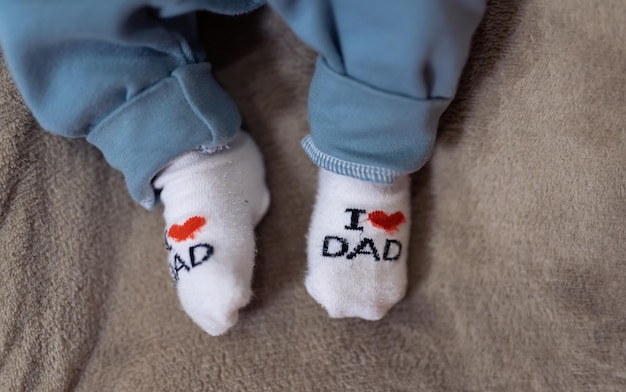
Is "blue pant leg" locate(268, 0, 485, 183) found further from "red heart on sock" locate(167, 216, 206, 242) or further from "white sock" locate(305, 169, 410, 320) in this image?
"red heart on sock" locate(167, 216, 206, 242)

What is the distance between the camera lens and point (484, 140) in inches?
31.9

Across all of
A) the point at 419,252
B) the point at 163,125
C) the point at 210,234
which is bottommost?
the point at 419,252

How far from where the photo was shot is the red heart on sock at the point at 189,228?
78 cm

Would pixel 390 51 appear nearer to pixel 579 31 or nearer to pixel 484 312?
pixel 579 31

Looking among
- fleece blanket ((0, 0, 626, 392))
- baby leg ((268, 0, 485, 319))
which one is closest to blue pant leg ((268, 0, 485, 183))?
baby leg ((268, 0, 485, 319))

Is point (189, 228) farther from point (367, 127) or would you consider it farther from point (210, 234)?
point (367, 127)

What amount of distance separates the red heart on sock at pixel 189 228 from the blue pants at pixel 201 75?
7 cm

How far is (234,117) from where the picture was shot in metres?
0.80

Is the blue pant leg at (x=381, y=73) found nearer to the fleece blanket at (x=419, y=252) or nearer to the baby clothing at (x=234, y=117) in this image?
the baby clothing at (x=234, y=117)

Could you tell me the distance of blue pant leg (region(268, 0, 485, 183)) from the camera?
0.67m

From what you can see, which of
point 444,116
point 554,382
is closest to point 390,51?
point 444,116

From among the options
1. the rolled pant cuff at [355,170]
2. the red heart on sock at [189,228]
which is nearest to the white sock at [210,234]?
the red heart on sock at [189,228]

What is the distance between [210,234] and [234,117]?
0.14 m

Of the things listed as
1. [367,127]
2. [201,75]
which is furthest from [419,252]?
[201,75]
